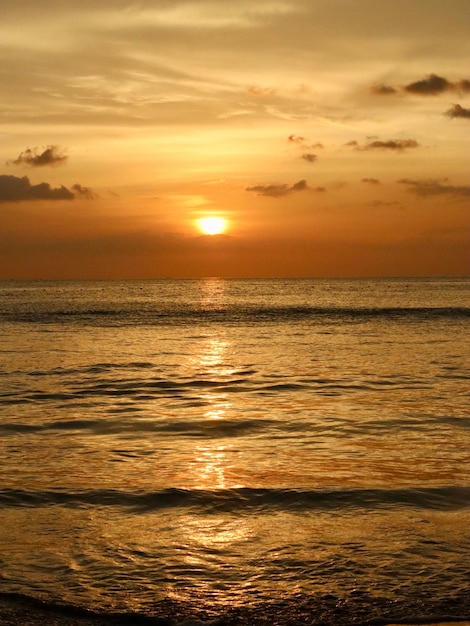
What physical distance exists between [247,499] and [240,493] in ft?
1.04

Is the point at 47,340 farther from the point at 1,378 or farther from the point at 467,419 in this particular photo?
the point at 467,419

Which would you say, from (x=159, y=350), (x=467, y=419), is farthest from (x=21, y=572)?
(x=159, y=350)

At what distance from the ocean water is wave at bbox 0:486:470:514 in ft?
0.15

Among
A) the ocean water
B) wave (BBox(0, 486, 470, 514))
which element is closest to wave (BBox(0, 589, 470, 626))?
the ocean water

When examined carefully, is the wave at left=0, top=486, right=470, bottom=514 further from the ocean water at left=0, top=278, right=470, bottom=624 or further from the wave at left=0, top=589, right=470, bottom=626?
the wave at left=0, top=589, right=470, bottom=626

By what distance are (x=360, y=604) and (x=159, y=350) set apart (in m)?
31.7

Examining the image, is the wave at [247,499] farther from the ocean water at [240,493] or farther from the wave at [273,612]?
the wave at [273,612]

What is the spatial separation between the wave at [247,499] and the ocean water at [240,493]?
0.04m

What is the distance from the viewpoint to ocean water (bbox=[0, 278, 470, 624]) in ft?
25.9

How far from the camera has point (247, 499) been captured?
1136 centimetres

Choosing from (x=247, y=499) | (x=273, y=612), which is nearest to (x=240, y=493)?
(x=247, y=499)

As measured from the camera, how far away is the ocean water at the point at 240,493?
789 centimetres

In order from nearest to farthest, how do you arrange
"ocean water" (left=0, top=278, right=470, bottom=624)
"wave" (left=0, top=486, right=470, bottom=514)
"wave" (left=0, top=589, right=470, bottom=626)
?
1. "wave" (left=0, top=589, right=470, bottom=626)
2. "ocean water" (left=0, top=278, right=470, bottom=624)
3. "wave" (left=0, top=486, right=470, bottom=514)

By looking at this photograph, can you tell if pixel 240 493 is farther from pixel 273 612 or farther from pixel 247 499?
pixel 273 612
